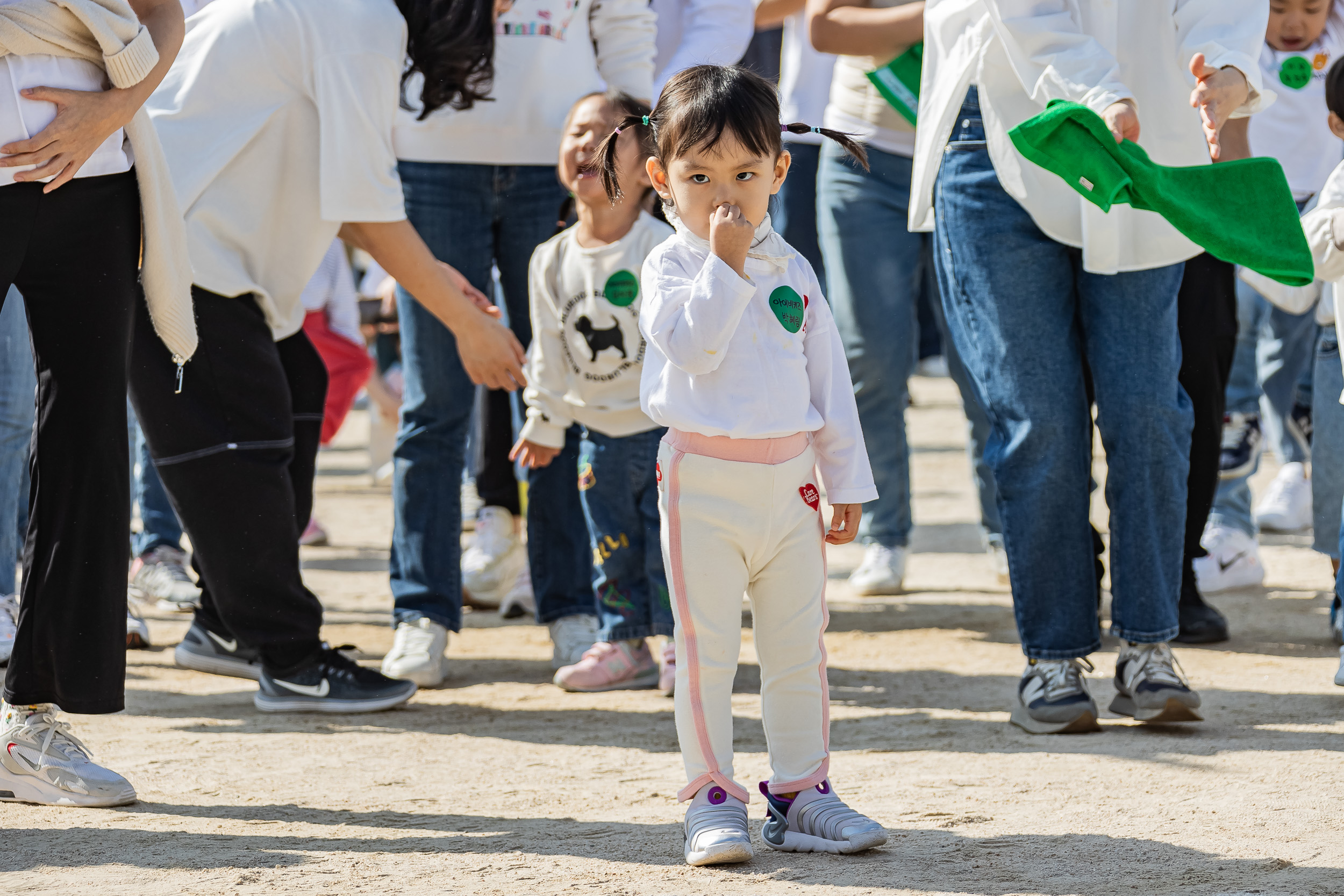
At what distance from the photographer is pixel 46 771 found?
113 inches

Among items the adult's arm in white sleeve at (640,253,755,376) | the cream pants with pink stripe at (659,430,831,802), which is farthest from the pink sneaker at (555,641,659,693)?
the adult's arm in white sleeve at (640,253,755,376)

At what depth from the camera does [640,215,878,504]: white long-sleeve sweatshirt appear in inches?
97.5

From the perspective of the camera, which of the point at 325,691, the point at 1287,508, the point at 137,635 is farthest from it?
the point at 1287,508

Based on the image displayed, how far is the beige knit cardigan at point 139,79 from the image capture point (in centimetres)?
263

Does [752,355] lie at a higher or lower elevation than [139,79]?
lower

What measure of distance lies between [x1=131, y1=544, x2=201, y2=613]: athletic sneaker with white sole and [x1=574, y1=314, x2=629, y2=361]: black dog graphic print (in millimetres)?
1864

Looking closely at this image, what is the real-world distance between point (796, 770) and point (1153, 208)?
1325 mm

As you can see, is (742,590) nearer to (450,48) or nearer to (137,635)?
(450,48)

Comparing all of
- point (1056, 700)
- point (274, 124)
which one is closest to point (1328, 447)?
point (1056, 700)

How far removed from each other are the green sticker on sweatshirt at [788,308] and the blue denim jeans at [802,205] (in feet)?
9.42

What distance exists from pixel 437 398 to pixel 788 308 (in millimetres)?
1690

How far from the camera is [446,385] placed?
13.3 feet

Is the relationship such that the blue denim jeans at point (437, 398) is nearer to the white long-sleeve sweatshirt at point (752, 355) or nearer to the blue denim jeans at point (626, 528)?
the blue denim jeans at point (626, 528)

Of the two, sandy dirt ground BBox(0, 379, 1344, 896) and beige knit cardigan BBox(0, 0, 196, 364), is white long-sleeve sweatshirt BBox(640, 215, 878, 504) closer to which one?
sandy dirt ground BBox(0, 379, 1344, 896)
